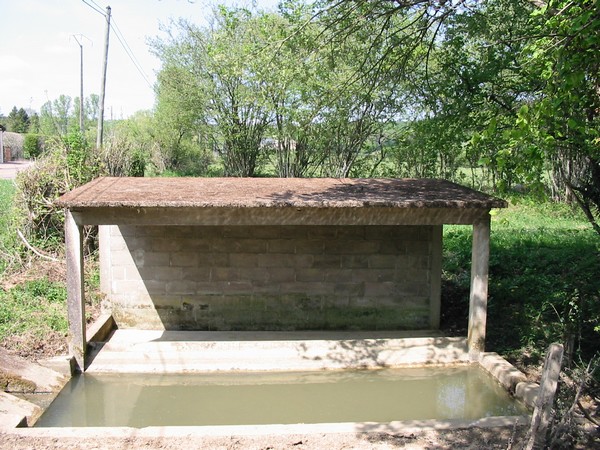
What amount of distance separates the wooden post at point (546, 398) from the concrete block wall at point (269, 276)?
4089 mm

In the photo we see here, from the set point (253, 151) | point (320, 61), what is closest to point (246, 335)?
point (320, 61)

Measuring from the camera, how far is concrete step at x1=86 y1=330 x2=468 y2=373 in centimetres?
716

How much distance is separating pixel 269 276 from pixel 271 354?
1.62 metres

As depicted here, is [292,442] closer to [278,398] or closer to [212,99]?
[278,398]

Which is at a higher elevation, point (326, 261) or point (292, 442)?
point (326, 261)

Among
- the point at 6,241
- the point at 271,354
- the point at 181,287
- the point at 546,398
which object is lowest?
the point at 271,354

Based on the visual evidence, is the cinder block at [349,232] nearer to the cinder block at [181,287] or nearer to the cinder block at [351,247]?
the cinder block at [351,247]

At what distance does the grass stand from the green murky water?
135 centimetres

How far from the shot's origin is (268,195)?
7285mm

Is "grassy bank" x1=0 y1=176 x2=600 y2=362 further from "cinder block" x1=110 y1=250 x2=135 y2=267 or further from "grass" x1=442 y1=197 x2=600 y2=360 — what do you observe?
"cinder block" x1=110 y1=250 x2=135 y2=267

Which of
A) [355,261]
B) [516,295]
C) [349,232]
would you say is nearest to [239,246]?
[349,232]

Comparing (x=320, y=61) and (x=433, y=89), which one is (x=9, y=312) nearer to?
(x=320, y=61)

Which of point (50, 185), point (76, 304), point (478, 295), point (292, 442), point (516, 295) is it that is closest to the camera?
point (292, 442)

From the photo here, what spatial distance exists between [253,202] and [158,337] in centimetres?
305
